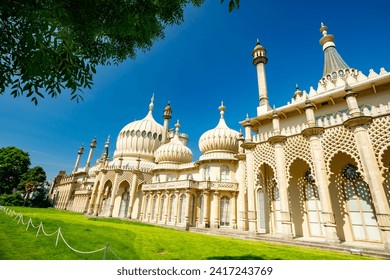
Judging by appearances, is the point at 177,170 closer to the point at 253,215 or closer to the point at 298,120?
the point at 253,215

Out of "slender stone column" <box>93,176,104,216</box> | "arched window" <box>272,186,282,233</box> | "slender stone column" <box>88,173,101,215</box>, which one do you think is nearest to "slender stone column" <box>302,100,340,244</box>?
"arched window" <box>272,186,282,233</box>

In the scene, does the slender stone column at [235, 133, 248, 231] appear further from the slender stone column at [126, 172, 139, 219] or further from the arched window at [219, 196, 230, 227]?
the slender stone column at [126, 172, 139, 219]

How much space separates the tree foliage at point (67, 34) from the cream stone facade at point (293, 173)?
12.8 meters

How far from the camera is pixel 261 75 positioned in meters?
23.3

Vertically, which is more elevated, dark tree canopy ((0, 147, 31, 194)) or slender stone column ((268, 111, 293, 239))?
dark tree canopy ((0, 147, 31, 194))

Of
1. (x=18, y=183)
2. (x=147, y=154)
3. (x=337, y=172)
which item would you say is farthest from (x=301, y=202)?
(x=18, y=183)

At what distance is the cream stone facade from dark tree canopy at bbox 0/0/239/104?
12.7 metres

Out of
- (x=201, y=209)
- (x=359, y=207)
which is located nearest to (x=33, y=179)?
(x=201, y=209)

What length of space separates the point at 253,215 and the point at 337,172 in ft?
23.6

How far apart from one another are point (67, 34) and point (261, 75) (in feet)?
71.6

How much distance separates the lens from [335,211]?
1521cm

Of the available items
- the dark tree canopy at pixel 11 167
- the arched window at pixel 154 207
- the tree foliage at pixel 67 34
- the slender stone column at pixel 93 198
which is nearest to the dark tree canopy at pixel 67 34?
the tree foliage at pixel 67 34

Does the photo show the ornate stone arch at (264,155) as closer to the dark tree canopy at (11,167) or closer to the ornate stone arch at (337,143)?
the ornate stone arch at (337,143)

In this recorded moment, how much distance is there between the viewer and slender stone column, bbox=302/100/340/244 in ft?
42.9
